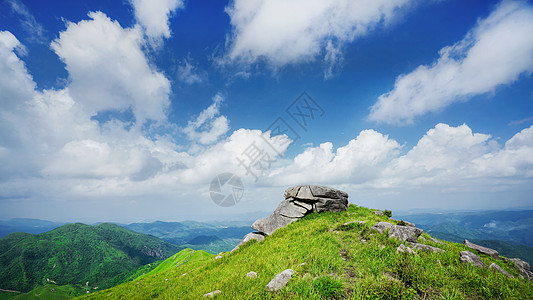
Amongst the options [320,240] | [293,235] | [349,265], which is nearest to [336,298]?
[349,265]

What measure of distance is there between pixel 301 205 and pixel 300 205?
0.12 metres

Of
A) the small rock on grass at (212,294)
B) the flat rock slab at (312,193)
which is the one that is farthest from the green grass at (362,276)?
the flat rock slab at (312,193)

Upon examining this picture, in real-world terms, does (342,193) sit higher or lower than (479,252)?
higher

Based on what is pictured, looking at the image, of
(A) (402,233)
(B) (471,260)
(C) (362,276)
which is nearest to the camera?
(C) (362,276)

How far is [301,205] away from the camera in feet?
73.9

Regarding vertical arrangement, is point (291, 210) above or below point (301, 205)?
below

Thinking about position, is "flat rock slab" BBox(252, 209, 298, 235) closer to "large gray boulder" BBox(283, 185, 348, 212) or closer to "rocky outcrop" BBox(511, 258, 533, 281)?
"large gray boulder" BBox(283, 185, 348, 212)

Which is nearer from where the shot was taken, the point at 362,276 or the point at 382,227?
the point at 362,276

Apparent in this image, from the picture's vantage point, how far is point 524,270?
11.4m

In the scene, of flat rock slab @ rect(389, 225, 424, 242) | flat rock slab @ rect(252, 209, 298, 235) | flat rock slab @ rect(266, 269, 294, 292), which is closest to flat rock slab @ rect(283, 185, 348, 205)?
flat rock slab @ rect(252, 209, 298, 235)

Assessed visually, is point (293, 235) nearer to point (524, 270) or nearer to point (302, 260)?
point (302, 260)

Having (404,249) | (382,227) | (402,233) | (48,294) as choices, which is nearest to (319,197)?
(382,227)

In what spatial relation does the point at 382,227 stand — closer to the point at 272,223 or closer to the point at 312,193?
the point at 312,193

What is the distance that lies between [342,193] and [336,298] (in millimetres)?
19344
